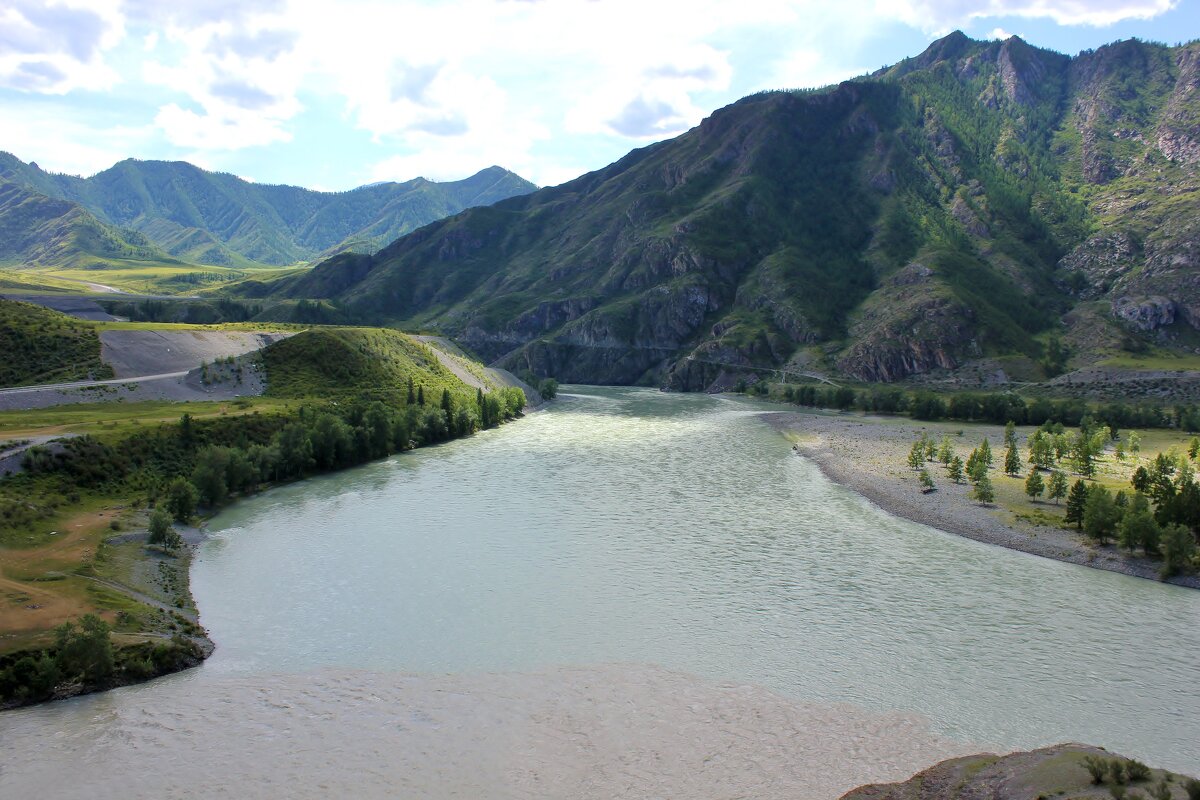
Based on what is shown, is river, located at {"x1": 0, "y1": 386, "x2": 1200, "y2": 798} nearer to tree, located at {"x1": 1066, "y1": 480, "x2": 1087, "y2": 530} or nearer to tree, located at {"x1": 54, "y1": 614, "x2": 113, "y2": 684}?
tree, located at {"x1": 54, "y1": 614, "x2": 113, "y2": 684}

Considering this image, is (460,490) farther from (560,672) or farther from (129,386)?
(129,386)

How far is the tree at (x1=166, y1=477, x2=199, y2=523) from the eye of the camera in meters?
68.4

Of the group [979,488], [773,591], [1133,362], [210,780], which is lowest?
[210,780]

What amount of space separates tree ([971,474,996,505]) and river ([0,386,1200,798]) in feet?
33.5

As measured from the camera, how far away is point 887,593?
5375 centimetres

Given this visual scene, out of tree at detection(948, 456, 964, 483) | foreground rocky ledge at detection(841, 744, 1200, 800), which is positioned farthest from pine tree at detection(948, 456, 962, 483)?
foreground rocky ledge at detection(841, 744, 1200, 800)

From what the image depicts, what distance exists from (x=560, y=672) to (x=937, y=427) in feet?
400

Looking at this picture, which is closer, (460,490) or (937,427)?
(460,490)

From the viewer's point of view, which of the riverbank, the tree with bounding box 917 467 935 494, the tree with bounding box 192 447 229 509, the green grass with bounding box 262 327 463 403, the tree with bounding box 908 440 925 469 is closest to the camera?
the riverbank

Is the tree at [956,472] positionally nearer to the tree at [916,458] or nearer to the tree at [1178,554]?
the tree at [916,458]

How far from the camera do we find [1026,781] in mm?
26750

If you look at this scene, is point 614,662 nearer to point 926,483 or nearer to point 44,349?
point 926,483

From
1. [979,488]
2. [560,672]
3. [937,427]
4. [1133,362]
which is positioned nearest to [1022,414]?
[937,427]

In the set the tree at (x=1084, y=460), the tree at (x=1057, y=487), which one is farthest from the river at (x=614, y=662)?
the tree at (x=1084, y=460)
